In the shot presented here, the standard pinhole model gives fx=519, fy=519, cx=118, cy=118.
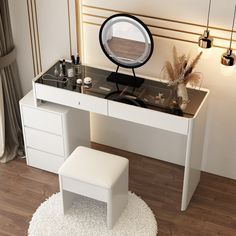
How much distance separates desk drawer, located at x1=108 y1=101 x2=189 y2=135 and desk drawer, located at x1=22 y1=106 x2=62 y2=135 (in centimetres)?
48

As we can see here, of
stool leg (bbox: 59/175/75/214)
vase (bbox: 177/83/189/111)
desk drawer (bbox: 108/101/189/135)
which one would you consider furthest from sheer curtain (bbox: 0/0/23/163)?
vase (bbox: 177/83/189/111)

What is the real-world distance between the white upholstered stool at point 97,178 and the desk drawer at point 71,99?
0.31 m

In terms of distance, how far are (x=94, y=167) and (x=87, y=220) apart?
418mm

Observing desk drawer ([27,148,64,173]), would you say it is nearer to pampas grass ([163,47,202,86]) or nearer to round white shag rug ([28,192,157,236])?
round white shag rug ([28,192,157,236])

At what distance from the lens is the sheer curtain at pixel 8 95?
4.00 metres

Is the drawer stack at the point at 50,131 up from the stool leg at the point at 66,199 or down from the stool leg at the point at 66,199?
up

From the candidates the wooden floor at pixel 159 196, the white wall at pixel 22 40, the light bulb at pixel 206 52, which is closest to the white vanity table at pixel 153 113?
the wooden floor at pixel 159 196

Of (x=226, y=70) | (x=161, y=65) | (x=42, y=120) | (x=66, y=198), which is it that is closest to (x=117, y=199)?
(x=66, y=198)

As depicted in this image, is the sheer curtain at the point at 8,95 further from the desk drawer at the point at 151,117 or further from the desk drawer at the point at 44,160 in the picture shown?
the desk drawer at the point at 151,117

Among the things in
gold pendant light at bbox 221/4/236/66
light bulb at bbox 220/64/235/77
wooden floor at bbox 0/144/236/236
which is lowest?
wooden floor at bbox 0/144/236/236

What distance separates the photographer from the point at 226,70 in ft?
11.8

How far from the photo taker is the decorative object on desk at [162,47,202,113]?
3457 mm

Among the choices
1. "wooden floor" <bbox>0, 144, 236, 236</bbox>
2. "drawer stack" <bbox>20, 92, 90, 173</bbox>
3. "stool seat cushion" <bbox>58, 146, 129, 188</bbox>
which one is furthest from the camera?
"drawer stack" <bbox>20, 92, 90, 173</bbox>

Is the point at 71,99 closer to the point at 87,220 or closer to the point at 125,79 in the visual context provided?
the point at 125,79
